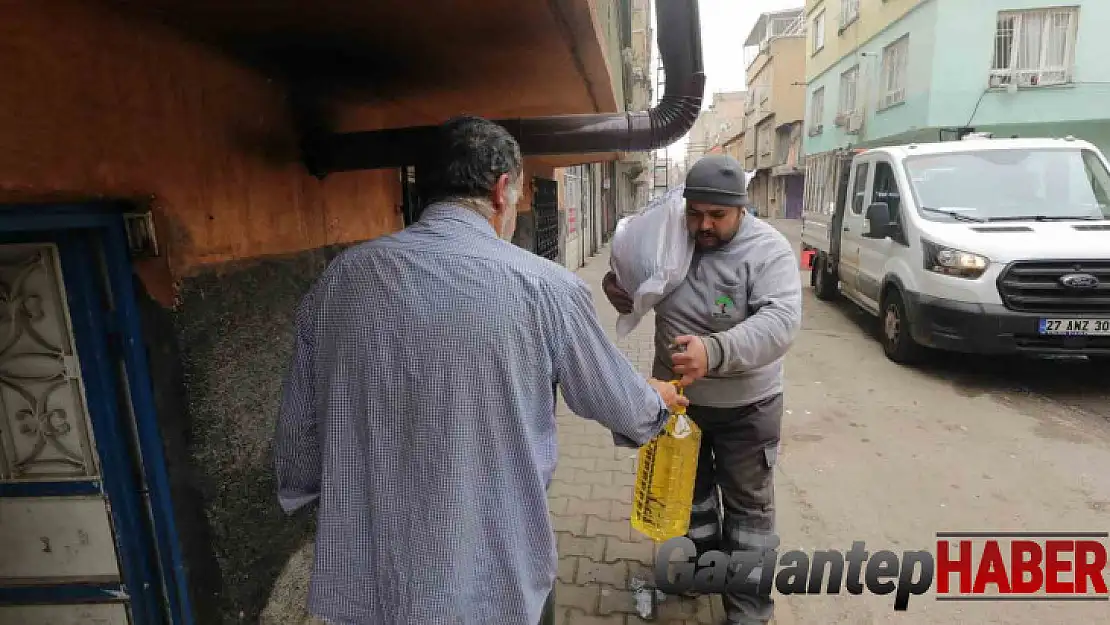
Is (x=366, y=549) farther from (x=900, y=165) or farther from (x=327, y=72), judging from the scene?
(x=900, y=165)

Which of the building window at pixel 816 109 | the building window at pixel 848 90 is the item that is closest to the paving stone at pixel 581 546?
the building window at pixel 848 90

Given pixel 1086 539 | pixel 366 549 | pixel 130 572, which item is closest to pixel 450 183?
pixel 366 549

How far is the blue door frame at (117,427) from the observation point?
162 cm

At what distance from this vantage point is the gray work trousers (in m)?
2.33

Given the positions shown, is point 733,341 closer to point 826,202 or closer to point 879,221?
point 879,221

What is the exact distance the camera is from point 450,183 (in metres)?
1.44

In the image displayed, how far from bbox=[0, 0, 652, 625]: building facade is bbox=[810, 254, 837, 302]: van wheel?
8441mm

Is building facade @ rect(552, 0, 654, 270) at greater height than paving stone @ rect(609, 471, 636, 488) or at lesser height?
greater

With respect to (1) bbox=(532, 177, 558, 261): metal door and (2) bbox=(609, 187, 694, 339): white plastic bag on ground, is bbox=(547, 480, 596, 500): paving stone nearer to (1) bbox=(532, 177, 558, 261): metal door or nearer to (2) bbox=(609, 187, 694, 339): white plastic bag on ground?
(2) bbox=(609, 187, 694, 339): white plastic bag on ground

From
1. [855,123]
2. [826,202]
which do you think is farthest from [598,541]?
[855,123]

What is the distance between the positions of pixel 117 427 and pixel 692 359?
5.68 feet

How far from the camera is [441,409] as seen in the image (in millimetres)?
1292

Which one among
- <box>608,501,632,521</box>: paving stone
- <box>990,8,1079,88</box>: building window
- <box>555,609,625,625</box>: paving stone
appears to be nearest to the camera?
<box>555,609,625,625</box>: paving stone

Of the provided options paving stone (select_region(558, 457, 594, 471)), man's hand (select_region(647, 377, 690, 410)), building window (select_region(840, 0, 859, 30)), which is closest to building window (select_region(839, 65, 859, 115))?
building window (select_region(840, 0, 859, 30))
